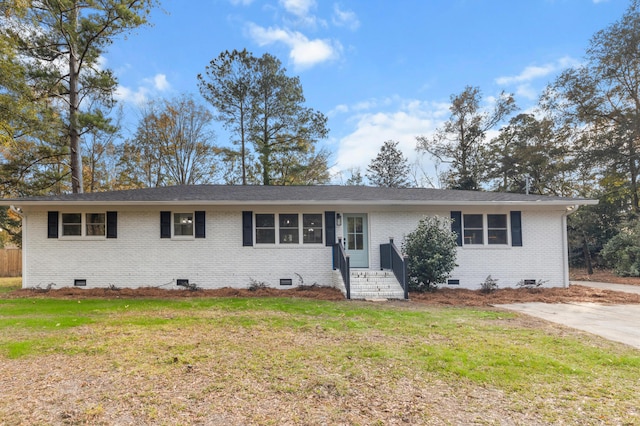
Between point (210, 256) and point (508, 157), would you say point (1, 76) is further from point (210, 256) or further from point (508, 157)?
point (508, 157)

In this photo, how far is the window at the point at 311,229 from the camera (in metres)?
10.7

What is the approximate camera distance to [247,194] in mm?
11305

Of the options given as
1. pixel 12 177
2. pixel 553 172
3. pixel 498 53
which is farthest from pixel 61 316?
pixel 553 172

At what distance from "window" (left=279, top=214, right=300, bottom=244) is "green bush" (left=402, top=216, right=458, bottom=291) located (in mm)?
3409

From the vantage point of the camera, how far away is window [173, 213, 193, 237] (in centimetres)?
1052

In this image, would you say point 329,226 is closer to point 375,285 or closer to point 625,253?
point 375,285

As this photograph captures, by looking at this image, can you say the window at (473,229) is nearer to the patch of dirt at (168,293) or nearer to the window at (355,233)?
the window at (355,233)

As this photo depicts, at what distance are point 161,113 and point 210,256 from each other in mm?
16576

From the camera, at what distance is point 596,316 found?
23.1ft

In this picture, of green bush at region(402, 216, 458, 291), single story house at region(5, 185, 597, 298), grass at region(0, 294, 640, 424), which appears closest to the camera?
grass at region(0, 294, 640, 424)

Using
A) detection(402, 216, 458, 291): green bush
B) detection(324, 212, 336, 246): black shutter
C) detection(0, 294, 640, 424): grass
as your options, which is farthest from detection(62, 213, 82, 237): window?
detection(402, 216, 458, 291): green bush

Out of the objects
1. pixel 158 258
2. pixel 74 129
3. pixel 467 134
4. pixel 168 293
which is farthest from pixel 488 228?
pixel 74 129

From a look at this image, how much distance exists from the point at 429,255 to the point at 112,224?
371 inches

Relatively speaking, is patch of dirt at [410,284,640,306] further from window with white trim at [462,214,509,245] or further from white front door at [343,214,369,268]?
white front door at [343,214,369,268]
